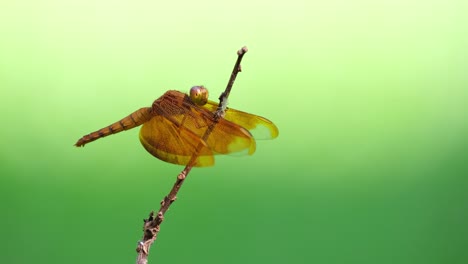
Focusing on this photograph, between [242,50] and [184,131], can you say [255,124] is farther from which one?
[242,50]

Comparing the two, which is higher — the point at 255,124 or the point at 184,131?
the point at 255,124

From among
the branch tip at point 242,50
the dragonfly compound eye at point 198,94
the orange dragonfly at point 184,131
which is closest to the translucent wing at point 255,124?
the orange dragonfly at point 184,131

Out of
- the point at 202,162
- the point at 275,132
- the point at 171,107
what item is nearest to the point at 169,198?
the point at 202,162

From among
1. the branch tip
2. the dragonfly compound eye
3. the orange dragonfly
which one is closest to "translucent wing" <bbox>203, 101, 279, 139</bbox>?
the orange dragonfly

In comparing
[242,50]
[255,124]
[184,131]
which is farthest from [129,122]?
[242,50]

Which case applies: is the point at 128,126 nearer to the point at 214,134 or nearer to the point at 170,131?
the point at 170,131

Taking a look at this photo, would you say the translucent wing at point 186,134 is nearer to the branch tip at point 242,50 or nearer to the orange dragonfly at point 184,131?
the orange dragonfly at point 184,131

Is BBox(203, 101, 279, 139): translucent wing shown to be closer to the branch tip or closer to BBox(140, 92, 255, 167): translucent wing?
BBox(140, 92, 255, 167): translucent wing

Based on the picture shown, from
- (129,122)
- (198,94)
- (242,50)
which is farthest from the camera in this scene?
(129,122)
